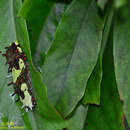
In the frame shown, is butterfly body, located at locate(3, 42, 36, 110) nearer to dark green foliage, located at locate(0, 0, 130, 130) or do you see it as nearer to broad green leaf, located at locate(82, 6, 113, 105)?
dark green foliage, located at locate(0, 0, 130, 130)

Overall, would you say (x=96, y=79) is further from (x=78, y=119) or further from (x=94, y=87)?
(x=78, y=119)

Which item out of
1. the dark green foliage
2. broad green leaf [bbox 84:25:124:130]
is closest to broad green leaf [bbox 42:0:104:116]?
the dark green foliage

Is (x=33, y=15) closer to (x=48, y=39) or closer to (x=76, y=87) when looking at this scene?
(x=48, y=39)

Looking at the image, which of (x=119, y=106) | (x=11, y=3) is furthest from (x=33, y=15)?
(x=119, y=106)

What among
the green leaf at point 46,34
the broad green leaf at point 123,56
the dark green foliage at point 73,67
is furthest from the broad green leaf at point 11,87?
the broad green leaf at point 123,56

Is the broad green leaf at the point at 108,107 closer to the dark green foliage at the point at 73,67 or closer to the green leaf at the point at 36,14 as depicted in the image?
the dark green foliage at the point at 73,67

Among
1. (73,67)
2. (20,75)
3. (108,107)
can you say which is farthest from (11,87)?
(108,107)
